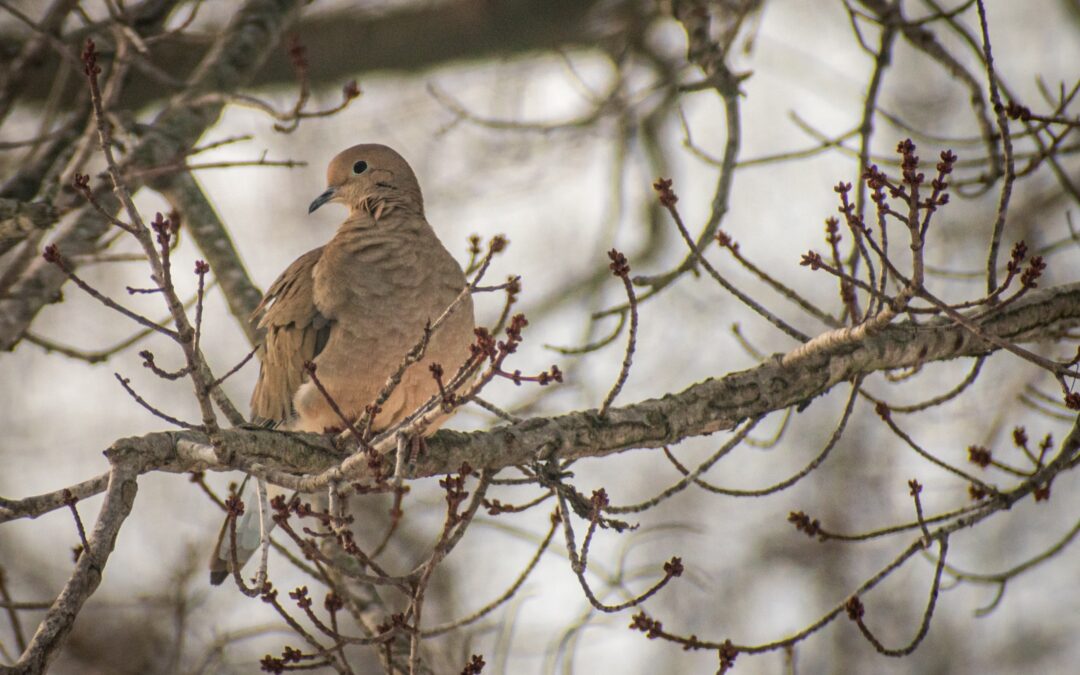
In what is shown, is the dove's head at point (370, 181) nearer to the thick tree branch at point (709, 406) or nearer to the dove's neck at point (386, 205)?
the dove's neck at point (386, 205)

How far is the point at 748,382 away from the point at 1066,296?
105cm

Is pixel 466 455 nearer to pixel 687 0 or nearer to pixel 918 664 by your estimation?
pixel 687 0

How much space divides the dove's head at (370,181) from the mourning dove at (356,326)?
173 millimetres

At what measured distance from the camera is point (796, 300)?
3.31 meters

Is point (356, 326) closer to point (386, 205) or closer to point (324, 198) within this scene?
point (386, 205)

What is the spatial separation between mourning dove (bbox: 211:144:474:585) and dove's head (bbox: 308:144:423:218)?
173 mm

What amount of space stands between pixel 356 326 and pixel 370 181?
45.4 inches

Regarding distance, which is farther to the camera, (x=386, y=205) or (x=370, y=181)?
(x=370, y=181)

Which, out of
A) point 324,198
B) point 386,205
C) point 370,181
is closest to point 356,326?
point 386,205

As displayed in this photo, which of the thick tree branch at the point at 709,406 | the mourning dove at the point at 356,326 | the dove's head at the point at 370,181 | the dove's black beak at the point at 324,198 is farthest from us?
the dove's black beak at the point at 324,198

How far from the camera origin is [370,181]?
5.05m

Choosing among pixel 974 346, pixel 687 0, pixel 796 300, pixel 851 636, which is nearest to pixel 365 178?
pixel 687 0

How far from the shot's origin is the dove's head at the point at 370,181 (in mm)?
4918

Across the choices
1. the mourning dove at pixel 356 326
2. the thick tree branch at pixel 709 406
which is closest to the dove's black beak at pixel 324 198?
the mourning dove at pixel 356 326
